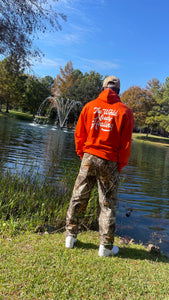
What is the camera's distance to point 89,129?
3430 mm

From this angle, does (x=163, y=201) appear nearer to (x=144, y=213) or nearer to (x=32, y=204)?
(x=144, y=213)

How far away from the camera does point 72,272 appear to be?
2.62 m

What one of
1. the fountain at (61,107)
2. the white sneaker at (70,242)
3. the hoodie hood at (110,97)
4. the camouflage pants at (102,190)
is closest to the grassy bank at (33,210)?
the white sneaker at (70,242)

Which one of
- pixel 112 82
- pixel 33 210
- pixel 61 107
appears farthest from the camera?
pixel 61 107

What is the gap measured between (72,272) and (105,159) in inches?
57.6

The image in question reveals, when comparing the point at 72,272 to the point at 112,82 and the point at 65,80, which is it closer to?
the point at 112,82

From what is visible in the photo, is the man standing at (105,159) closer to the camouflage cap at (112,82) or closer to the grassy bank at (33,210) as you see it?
the camouflage cap at (112,82)

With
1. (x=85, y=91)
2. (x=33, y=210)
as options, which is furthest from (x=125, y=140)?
(x=85, y=91)

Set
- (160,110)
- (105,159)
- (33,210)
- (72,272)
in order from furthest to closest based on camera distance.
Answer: (160,110)
(33,210)
(105,159)
(72,272)

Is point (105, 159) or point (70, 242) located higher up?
point (105, 159)

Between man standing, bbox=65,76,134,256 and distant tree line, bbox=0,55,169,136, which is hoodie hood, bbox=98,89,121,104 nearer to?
man standing, bbox=65,76,134,256

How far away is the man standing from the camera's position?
3.21 meters

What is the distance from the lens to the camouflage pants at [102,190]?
10.5 ft

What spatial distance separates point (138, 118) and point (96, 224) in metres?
58.4
